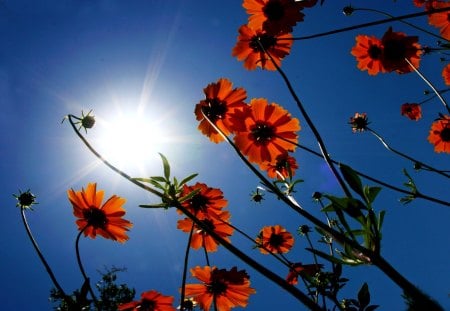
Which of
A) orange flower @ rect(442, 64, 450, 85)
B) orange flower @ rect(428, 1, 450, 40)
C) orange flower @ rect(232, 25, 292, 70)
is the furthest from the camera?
orange flower @ rect(442, 64, 450, 85)

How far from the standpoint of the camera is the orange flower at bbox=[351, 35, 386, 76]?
11.4 ft

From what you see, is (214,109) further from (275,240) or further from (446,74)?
(446,74)

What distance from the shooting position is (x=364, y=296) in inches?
76.2

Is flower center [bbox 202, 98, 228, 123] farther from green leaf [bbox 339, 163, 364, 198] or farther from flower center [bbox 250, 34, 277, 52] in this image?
green leaf [bbox 339, 163, 364, 198]

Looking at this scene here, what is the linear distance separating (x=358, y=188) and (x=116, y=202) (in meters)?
1.93

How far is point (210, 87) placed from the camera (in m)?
2.93

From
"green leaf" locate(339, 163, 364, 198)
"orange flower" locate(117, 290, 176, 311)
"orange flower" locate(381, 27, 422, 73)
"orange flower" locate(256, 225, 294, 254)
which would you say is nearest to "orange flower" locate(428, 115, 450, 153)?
"orange flower" locate(381, 27, 422, 73)

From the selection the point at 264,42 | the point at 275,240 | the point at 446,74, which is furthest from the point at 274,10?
the point at 275,240

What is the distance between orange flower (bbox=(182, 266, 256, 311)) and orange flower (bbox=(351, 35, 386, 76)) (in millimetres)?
2312

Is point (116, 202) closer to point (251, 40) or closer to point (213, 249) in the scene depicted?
point (213, 249)

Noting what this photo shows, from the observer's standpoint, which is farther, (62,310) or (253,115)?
(253,115)

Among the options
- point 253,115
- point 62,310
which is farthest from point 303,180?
point 62,310

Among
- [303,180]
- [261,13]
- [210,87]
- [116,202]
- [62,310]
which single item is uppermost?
[261,13]

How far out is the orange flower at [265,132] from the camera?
2.85 metres
